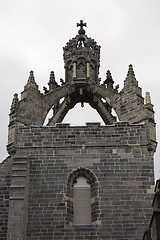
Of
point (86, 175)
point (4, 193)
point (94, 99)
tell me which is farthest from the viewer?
point (94, 99)

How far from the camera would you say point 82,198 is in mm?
23328

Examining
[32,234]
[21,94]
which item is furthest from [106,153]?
[21,94]

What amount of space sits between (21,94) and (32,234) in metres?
9.59

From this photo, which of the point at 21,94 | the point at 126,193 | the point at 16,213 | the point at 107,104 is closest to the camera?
the point at 16,213

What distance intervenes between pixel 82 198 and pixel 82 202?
204 millimetres

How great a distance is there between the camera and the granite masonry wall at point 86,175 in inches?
878

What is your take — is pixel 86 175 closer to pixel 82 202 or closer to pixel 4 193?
pixel 82 202

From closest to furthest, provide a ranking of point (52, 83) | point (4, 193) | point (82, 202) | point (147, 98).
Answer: point (82, 202), point (4, 193), point (147, 98), point (52, 83)

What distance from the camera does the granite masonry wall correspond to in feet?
73.2

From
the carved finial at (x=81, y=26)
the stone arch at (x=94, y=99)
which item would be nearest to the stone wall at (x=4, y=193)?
the stone arch at (x=94, y=99)

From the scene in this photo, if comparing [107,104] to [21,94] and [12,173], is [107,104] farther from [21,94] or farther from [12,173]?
[12,173]

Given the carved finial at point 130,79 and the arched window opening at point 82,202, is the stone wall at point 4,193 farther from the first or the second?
the carved finial at point 130,79

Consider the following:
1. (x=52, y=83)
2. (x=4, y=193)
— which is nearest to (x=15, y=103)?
(x=52, y=83)

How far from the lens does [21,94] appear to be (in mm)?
28719
